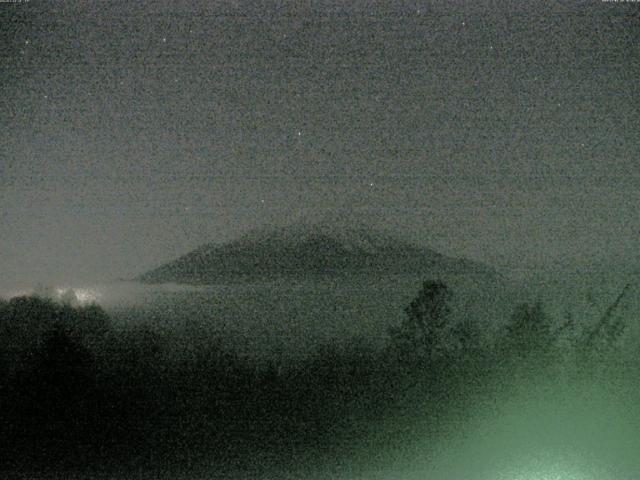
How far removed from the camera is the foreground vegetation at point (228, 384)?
26.0ft

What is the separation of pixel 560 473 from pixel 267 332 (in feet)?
20.3

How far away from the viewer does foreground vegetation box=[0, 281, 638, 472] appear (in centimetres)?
793

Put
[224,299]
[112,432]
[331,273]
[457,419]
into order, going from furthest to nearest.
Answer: [331,273]
[224,299]
[457,419]
[112,432]

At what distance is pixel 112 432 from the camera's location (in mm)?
8078

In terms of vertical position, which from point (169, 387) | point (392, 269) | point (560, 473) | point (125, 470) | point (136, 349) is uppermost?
point (392, 269)

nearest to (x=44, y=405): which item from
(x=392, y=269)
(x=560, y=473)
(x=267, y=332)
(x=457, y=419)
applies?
(x=267, y=332)

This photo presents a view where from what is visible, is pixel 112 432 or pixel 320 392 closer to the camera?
pixel 112 432

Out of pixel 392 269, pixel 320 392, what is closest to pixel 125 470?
pixel 320 392

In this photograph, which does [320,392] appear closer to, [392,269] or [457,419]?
[457,419]

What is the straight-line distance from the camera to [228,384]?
9.23m

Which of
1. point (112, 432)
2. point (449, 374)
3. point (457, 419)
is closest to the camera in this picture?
point (112, 432)

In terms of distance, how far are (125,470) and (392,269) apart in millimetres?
6689

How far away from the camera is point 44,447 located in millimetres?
7746

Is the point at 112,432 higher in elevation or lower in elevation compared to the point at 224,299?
lower
